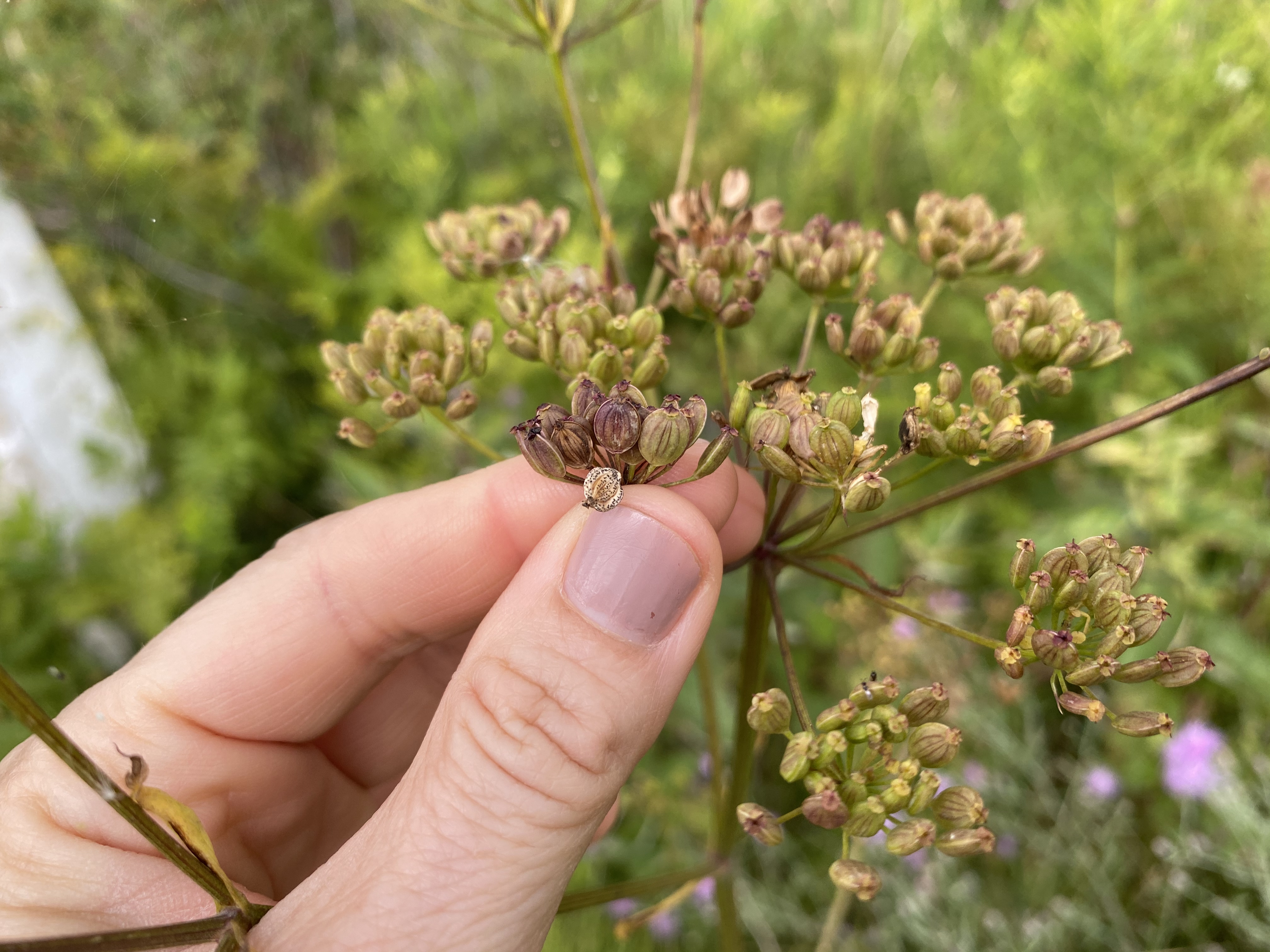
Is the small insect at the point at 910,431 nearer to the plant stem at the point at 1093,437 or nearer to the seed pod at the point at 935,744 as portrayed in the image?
the plant stem at the point at 1093,437

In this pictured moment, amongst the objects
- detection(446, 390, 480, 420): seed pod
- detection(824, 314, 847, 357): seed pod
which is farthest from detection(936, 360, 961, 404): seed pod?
detection(446, 390, 480, 420): seed pod

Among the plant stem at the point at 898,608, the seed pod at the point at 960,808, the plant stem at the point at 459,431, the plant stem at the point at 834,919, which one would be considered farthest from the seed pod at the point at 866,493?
the plant stem at the point at 834,919

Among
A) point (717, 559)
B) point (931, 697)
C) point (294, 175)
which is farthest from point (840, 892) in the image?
point (294, 175)

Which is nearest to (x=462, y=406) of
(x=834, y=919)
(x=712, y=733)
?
(x=712, y=733)

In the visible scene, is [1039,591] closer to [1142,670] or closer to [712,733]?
[1142,670]

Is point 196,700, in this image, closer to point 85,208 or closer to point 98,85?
point 98,85

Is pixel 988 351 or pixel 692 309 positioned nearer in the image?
pixel 692 309
